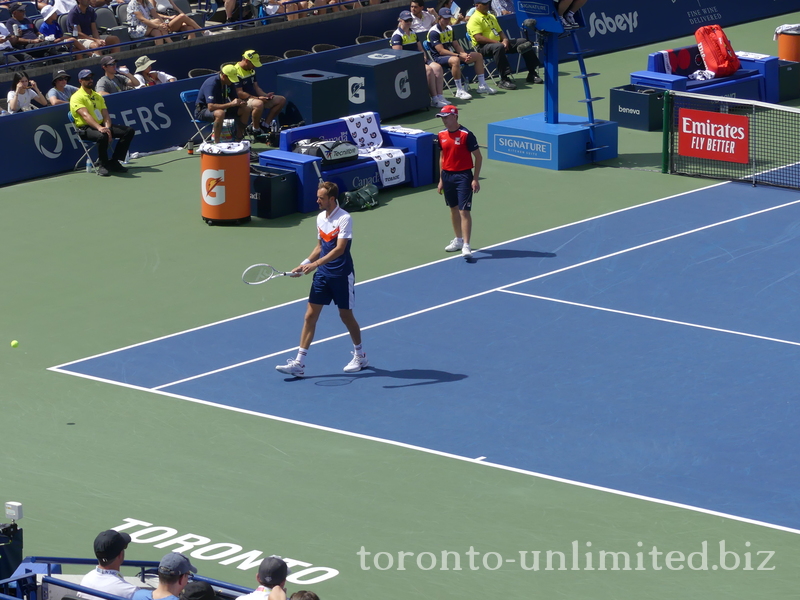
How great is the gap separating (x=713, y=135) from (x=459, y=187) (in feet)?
21.6

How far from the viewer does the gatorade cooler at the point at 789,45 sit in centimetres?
3070

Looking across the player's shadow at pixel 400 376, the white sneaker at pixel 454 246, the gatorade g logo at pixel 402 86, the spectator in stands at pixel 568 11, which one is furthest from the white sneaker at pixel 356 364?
the gatorade g logo at pixel 402 86

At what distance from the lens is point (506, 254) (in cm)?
1959

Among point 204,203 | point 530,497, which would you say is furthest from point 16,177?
point 530,497

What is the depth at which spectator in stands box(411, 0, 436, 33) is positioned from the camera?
2998cm

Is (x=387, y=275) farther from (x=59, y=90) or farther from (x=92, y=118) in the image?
(x=59, y=90)

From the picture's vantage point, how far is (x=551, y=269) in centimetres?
1886

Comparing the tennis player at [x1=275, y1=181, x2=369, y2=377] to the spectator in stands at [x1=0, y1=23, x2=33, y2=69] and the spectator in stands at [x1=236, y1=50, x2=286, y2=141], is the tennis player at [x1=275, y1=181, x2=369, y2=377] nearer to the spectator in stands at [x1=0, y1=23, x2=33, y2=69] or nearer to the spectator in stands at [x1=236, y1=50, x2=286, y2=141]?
the spectator in stands at [x1=236, y1=50, x2=286, y2=141]

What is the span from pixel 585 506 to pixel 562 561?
42.8 inches

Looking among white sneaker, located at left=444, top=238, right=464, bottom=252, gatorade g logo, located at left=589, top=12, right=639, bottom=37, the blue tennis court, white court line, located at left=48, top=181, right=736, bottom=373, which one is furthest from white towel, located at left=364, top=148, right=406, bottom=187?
gatorade g logo, located at left=589, top=12, right=639, bottom=37

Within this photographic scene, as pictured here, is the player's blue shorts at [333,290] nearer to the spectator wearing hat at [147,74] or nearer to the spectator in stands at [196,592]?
the spectator in stands at [196,592]

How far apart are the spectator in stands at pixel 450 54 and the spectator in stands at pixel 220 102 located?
5.35 m

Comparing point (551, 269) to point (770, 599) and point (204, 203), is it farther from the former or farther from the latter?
point (770, 599)

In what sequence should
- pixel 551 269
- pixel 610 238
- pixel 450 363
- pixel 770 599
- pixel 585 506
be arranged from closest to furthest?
pixel 770 599
pixel 585 506
pixel 450 363
pixel 551 269
pixel 610 238
